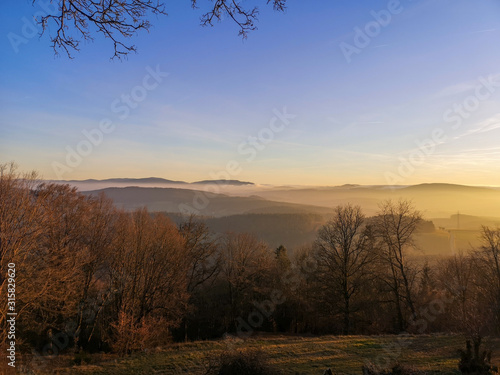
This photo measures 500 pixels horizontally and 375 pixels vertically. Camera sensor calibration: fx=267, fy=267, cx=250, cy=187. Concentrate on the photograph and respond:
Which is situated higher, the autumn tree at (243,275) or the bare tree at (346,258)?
the bare tree at (346,258)

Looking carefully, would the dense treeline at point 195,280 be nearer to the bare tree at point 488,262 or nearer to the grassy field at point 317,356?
the bare tree at point 488,262

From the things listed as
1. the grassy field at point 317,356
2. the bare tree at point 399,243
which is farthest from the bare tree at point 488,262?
the grassy field at point 317,356

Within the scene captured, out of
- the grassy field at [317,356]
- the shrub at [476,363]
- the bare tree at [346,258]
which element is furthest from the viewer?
the bare tree at [346,258]

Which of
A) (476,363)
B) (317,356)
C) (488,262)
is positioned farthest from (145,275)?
(488,262)

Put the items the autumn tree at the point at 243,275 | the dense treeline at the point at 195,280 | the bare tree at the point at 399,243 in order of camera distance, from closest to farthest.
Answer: the dense treeline at the point at 195,280
the bare tree at the point at 399,243
the autumn tree at the point at 243,275

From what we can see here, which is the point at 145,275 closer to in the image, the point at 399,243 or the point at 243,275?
the point at 243,275

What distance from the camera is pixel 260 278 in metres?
31.6

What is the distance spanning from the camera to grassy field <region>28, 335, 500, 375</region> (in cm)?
1223

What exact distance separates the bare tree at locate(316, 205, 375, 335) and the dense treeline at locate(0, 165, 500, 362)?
10cm

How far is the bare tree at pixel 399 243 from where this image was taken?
22625mm

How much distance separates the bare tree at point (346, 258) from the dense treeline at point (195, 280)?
10 centimetres

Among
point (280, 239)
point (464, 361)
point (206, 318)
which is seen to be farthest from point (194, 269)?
point (280, 239)

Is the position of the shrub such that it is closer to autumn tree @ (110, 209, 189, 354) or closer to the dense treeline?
the dense treeline

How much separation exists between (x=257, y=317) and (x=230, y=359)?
69.7 feet
